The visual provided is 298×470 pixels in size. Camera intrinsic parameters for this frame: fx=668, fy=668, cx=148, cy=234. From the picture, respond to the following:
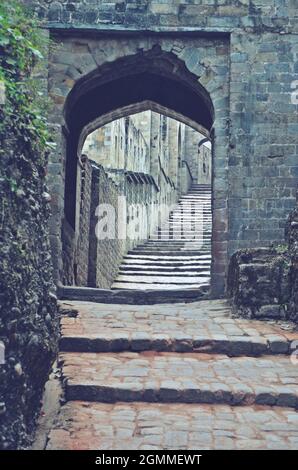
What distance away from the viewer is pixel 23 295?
4.44m

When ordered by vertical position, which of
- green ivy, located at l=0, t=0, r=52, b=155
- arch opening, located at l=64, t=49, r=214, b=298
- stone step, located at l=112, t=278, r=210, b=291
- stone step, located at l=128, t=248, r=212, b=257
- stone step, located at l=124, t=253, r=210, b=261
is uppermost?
arch opening, located at l=64, t=49, r=214, b=298

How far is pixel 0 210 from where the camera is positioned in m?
4.19

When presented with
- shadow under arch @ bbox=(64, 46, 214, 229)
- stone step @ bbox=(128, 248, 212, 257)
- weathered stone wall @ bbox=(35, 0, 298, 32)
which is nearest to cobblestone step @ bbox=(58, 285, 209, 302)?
shadow under arch @ bbox=(64, 46, 214, 229)

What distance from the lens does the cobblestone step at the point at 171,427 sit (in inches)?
171

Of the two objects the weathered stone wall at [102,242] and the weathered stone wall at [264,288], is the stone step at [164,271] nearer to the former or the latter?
the weathered stone wall at [102,242]

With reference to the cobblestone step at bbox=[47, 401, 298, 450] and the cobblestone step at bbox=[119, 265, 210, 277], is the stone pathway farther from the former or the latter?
the cobblestone step at bbox=[119, 265, 210, 277]

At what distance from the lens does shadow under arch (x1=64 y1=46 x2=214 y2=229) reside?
1096 centimetres

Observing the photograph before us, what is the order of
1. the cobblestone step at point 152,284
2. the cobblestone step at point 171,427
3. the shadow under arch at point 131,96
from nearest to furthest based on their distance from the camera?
the cobblestone step at point 171,427
the shadow under arch at point 131,96
the cobblestone step at point 152,284

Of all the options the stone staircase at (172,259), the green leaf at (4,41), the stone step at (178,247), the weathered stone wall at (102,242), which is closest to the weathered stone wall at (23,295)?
the green leaf at (4,41)

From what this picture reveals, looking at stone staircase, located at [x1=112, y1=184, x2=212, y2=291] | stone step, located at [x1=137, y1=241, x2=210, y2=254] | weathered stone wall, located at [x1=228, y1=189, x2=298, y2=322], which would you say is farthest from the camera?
stone step, located at [x1=137, y1=241, x2=210, y2=254]

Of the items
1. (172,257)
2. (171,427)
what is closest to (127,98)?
(172,257)

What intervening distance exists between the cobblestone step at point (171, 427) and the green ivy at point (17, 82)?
77.0 inches

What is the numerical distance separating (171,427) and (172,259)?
39.9ft
